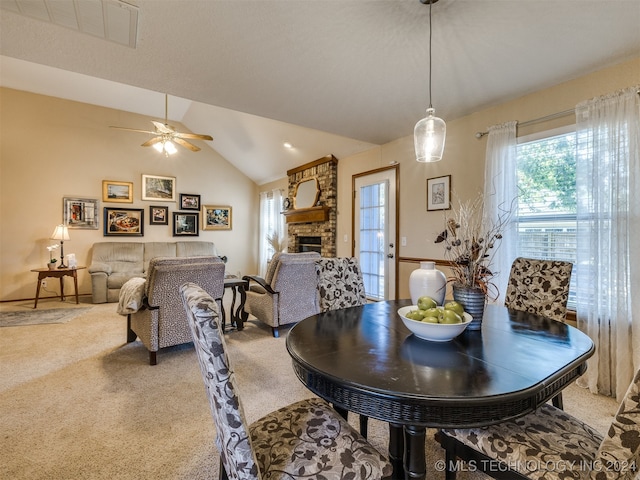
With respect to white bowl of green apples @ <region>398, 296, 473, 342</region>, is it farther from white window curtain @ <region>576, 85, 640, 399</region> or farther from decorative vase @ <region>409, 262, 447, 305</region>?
white window curtain @ <region>576, 85, 640, 399</region>

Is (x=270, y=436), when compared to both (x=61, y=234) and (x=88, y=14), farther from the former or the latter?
(x=61, y=234)

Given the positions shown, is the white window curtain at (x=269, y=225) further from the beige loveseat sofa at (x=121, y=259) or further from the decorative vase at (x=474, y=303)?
the decorative vase at (x=474, y=303)

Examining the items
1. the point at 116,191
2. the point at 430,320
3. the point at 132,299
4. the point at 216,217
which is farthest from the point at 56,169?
the point at 430,320

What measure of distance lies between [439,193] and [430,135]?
1818mm

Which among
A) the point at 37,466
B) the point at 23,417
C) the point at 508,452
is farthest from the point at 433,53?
the point at 23,417

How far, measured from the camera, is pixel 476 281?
145 centimetres

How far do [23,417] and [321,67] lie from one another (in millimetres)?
3144

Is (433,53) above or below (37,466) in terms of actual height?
above

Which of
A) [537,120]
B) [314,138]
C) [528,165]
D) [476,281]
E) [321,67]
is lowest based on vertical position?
[476,281]

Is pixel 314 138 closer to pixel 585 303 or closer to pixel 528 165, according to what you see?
pixel 528 165

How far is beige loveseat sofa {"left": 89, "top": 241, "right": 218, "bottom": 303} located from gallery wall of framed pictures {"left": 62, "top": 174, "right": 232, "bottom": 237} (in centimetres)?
37

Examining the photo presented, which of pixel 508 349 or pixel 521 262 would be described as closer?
pixel 508 349

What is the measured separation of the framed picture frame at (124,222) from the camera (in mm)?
5965

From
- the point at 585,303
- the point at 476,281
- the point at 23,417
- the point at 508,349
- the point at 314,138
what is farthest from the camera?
the point at 314,138
